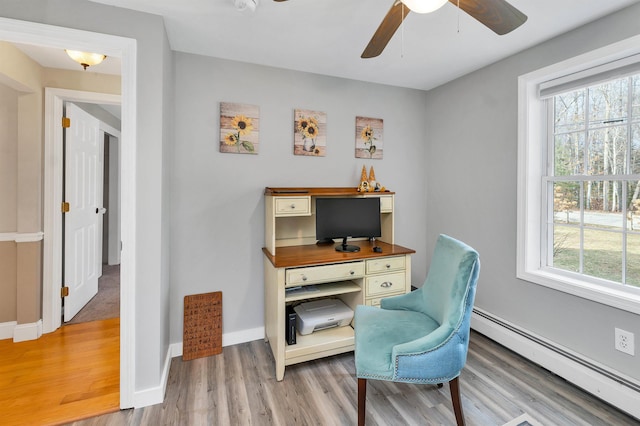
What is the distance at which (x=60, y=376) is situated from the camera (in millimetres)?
2092

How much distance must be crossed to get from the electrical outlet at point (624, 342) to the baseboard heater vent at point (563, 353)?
0.54ft

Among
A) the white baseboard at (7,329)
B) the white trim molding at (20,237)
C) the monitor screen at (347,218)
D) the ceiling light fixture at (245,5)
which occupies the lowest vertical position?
the white baseboard at (7,329)

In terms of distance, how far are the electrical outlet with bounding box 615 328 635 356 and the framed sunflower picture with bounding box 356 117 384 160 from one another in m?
2.17

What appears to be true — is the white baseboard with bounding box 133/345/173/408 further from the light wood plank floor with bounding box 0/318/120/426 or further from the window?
the window

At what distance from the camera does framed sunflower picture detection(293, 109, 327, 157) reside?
2691 mm

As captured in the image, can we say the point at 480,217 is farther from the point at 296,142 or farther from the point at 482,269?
the point at 296,142

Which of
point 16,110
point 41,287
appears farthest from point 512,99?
point 41,287

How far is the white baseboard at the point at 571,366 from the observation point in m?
1.73

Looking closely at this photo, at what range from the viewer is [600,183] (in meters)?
2.02

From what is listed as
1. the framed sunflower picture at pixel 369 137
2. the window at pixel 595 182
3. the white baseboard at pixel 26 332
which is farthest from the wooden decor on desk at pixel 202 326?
the window at pixel 595 182

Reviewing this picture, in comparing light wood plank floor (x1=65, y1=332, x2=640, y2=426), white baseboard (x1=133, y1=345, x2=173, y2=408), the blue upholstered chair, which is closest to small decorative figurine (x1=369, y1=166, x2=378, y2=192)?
the blue upholstered chair

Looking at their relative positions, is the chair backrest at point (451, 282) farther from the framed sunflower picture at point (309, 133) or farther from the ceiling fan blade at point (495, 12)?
the framed sunflower picture at point (309, 133)

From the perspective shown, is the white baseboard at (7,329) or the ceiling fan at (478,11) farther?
the white baseboard at (7,329)

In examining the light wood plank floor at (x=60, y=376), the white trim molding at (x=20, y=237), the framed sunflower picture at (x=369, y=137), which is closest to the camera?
the light wood plank floor at (x=60, y=376)
